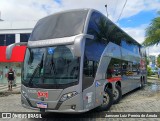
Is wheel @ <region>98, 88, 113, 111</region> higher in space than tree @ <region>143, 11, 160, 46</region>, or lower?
lower

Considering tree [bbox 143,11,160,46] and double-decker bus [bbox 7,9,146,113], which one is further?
tree [bbox 143,11,160,46]

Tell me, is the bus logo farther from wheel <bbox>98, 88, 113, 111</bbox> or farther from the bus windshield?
wheel <bbox>98, 88, 113, 111</bbox>

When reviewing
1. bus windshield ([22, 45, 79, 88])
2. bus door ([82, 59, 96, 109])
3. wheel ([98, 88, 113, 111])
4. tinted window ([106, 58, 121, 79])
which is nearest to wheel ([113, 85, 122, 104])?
tinted window ([106, 58, 121, 79])

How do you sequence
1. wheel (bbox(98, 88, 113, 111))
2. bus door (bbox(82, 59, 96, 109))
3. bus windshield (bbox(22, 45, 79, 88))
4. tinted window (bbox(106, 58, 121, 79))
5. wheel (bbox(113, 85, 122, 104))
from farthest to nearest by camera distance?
wheel (bbox(113, 85, 122, 104)) → tinted window (bbox(106, 58, 121, 79)) → wheel (bbox(98, 88, 113, 111)) → bus door (bbox(82, 59, 96, 109)) → bus windshield (bbox(22, 45, 79, 88))

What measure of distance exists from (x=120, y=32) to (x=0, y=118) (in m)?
6.76

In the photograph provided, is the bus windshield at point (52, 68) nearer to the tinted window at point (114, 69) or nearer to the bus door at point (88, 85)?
the bus door at point (88, 85)

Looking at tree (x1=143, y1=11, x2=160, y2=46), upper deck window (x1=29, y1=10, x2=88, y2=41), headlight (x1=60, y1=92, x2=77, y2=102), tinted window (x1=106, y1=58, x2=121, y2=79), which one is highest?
tree (x1=143, y1=11, x2=160, y2=46)

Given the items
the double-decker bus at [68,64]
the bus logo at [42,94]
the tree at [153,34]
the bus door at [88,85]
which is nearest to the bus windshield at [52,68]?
the double-decker bus at [68,64]

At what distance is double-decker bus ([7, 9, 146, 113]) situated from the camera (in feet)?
25.6

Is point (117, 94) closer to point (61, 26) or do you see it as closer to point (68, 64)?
point (68, 64)

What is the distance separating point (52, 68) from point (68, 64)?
51 centimetres

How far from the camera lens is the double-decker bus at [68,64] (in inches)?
307

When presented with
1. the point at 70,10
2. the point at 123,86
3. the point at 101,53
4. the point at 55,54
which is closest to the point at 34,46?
the point at 55,54

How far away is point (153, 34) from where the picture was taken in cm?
2114
